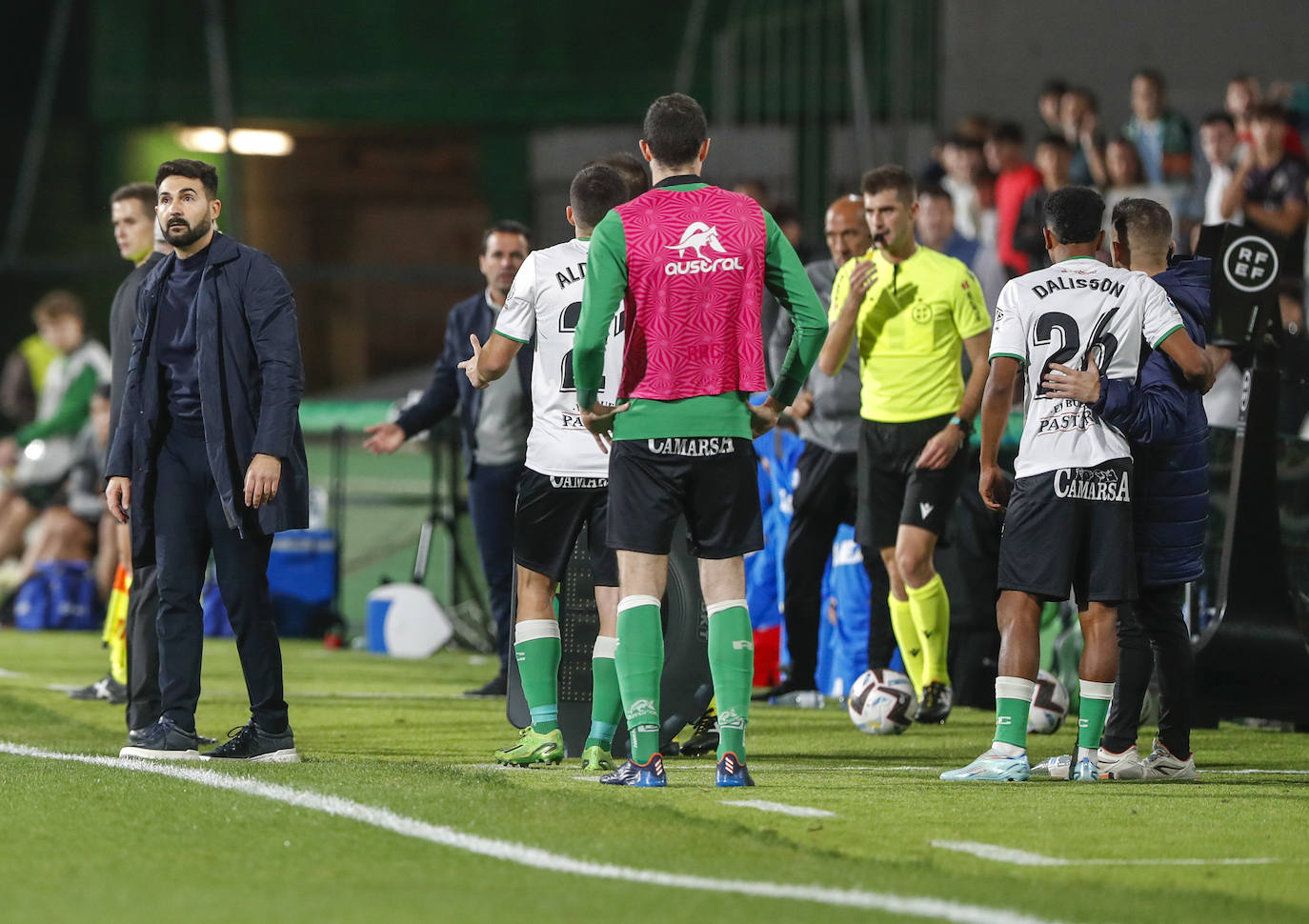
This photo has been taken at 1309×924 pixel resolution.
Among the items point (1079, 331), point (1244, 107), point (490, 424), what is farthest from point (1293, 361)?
point (1079, 331)

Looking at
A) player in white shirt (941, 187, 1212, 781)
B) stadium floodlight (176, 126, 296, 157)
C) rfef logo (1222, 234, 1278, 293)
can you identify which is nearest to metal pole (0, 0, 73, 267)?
stadium floodlight (176, 126, 296, 157)

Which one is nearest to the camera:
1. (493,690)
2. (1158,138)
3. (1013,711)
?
(1013,711)

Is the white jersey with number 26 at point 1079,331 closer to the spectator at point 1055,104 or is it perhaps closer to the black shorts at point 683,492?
the black shorts at point 683,492

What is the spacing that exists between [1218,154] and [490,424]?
6414 millimetres

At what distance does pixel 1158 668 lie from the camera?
23.3 feet

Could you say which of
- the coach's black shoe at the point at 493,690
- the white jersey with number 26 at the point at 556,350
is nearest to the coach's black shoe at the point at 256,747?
the white jersey with number 26 at the point at 556,350

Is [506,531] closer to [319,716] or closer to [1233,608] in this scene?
[319,716]

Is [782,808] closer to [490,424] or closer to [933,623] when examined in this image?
[933,623]

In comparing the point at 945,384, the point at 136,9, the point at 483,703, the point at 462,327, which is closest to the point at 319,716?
the point at 483,703

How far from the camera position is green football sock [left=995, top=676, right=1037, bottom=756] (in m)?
6.81

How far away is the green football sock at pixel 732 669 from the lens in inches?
240

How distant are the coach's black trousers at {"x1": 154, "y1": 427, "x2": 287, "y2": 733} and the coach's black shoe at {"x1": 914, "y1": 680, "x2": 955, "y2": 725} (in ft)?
10.3

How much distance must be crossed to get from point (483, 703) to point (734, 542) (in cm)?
Result: 390

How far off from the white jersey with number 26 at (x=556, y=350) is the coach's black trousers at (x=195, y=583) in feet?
3.30
